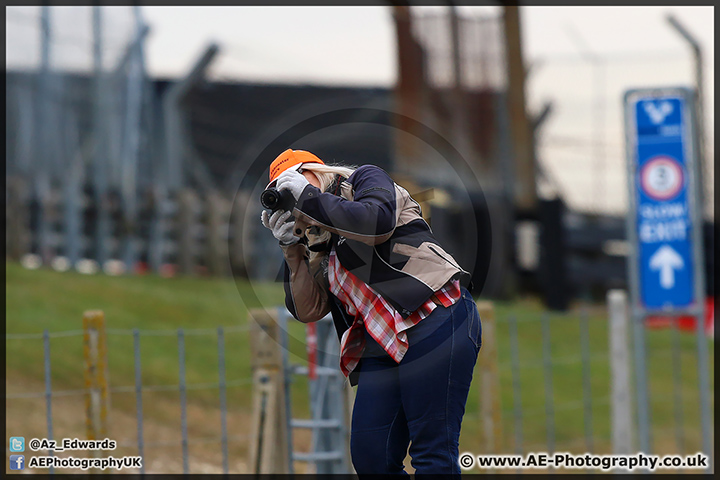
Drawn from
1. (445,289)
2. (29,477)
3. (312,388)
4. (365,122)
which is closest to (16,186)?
(29,477)

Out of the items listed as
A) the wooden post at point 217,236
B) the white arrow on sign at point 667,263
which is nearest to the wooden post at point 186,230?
the wooden post at point 217,236

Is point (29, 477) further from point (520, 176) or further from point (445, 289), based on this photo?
point (520, 176)

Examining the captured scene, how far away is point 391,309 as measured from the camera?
276 centimetres

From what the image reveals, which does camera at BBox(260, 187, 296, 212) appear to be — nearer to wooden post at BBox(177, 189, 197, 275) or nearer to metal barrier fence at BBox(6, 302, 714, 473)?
metal barrier fence at BBox(6, 302, 714, 473)

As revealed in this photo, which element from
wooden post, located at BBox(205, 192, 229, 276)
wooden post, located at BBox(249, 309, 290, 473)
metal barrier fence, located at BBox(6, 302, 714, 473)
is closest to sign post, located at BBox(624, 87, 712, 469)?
metal barrier fence, located at BBox(6, 302, 714, 473)

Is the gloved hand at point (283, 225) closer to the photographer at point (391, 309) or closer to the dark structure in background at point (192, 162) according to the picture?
the photographer at point (391, 309)

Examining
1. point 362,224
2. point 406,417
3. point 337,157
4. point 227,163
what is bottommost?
point 406,417

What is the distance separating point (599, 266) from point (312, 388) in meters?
9.16

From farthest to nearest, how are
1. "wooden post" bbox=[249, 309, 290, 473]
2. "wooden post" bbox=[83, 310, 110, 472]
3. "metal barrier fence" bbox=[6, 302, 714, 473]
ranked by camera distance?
"metal barrier fence" bbox=[6, 302, 714, 473], "wooden post" bbox=[249, 309, 290, 473], "wooden post" bbox=[83, 310, 110, 472]

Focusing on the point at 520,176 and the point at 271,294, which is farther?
the point at 520,176

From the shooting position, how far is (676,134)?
6.08 meters

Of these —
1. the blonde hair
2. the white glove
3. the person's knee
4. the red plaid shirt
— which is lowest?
the person's knee

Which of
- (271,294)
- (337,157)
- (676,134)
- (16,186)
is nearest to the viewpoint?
(337,157)

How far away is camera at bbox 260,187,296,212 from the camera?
8.70 ft
